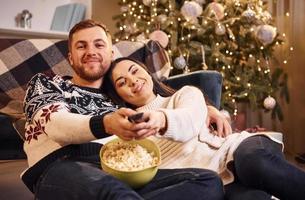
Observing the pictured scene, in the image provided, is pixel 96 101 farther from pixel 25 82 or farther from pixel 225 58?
pixel 225 58

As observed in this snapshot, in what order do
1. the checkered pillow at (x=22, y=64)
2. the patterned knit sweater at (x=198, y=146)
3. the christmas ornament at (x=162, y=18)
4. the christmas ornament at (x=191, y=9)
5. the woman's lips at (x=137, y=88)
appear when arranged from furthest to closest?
the christmas ornament at (x=162, y=18), the christmas ornament at (x=191, y=9), the checkered pillow at (x=22, y=64), the woman's lips at (x=137, y=88), the patterned knit sweater at (x=198, y=146)

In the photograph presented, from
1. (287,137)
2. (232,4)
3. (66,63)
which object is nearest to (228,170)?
(66,63)

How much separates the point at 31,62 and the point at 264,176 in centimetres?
116

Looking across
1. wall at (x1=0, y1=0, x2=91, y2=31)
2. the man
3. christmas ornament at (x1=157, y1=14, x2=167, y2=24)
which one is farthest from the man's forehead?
wall at (x1=0, y1=0, x2=91, y2=31)

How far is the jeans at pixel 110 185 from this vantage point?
30.6 inches

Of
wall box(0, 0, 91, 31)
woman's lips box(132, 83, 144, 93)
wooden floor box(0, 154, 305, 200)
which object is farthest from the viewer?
wall box(0, 0, 91, 31)

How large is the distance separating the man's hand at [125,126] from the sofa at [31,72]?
64cm

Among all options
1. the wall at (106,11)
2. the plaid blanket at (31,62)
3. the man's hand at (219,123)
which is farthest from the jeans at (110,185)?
the wall at (106,11)

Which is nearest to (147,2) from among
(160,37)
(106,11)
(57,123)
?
(160,37)

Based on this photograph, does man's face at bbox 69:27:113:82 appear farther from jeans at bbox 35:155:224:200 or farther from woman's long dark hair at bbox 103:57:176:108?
jeans at bbox 35:155:224:200

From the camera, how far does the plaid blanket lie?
164 centimetres

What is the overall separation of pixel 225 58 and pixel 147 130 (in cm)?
206

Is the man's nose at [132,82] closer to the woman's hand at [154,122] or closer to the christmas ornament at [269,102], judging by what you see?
the woman's hand at [154,122]

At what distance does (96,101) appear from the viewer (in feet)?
3.80
